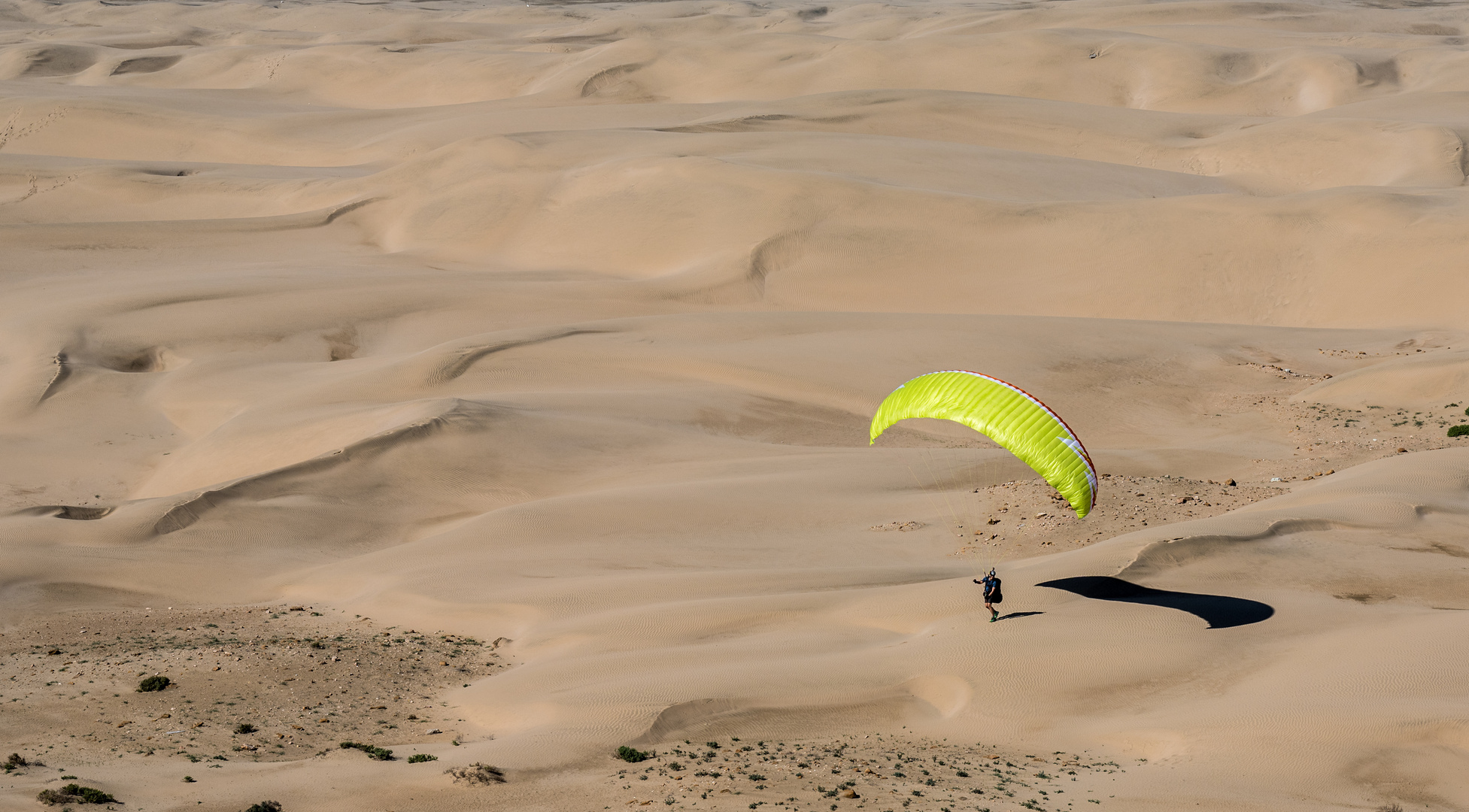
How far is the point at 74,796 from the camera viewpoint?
10.5m

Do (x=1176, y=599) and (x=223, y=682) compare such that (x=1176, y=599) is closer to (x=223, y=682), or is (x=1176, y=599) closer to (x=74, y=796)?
(x=223, y=682)

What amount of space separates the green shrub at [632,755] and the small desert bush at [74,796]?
4.48m

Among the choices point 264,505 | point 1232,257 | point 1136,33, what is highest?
point 1136,33

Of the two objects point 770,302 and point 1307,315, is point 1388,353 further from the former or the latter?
point 770,302

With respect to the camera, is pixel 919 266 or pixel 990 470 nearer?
pixel 990 470

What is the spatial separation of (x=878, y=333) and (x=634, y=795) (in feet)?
68.3

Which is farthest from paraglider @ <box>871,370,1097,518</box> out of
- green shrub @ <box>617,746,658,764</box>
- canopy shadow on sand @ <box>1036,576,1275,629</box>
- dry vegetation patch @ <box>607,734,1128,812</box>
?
green shrub @ <box>617,746,658,764</box>

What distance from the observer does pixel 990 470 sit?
2336 cm

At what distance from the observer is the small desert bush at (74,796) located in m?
10.4

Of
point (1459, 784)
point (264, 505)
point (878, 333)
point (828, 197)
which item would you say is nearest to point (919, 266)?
point (828, 197)

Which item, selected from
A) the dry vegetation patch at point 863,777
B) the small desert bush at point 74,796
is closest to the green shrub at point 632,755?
the dry vegetation patch at point 863,777

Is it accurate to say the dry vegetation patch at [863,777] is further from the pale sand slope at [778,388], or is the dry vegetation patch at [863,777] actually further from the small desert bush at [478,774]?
the small desert bush at [478,774]

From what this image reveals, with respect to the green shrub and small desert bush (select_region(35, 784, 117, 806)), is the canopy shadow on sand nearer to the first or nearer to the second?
the green shrub

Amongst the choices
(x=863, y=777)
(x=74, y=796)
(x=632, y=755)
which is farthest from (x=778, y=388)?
(x=74, y=796)
